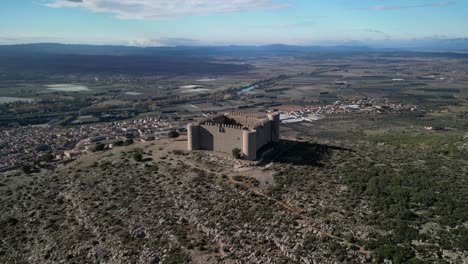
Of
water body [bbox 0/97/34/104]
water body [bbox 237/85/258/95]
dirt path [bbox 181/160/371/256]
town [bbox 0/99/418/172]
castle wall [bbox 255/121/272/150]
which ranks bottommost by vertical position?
town [bbox 0/99/418/172]

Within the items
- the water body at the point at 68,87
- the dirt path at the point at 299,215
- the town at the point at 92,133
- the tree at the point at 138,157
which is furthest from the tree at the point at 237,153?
the water body at the point at 68,87

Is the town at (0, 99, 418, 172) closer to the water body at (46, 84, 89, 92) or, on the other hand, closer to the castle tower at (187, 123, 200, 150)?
the castle tower at (187, 123, 200, 150)

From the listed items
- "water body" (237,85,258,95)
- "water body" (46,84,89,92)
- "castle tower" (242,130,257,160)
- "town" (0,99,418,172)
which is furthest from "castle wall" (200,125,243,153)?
"water body" (46,84,89,92)

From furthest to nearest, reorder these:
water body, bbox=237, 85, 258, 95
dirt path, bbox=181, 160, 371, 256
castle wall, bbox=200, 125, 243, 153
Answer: water body, bbox=237, 85, 258, 95, castle wall, bbox=200, 125, 243, 153, dirt path, bbox=181, 160, 371, 256

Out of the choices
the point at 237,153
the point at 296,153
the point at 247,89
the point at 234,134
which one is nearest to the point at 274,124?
the point at 296,153

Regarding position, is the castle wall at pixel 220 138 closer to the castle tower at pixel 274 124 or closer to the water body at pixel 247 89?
the castle tower at pixel 274 124

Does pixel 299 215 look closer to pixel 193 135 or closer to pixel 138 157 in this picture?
pixel 193 135

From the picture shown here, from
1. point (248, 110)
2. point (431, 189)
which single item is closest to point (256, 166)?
point (431, 189)
